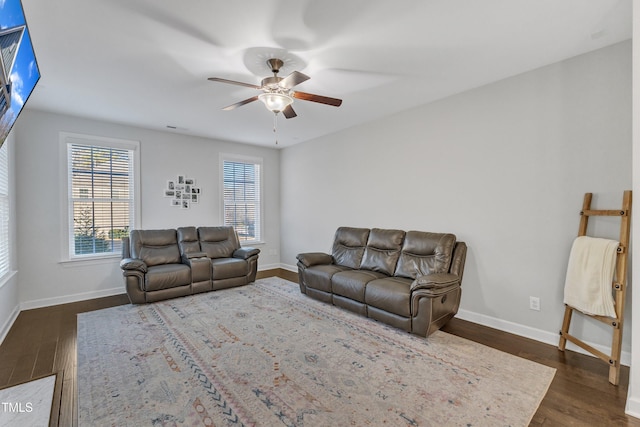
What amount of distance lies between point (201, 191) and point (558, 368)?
553cm

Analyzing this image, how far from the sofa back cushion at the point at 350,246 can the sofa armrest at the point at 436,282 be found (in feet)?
4.36

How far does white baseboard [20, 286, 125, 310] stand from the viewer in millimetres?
4011

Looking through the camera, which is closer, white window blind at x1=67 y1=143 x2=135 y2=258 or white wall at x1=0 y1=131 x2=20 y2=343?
white wall at x1=0 y1=131 x2=20 y2=343

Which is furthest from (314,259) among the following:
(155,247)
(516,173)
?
(516,173)

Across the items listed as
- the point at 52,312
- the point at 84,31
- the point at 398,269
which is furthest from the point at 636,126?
the point at 52,312

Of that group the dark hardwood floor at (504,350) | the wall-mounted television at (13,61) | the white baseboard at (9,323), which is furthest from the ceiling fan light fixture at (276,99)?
the white baseboard at (9,323)

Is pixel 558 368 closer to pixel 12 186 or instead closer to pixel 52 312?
pixel 52 312

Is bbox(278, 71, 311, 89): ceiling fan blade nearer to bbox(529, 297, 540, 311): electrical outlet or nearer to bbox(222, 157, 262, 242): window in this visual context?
bbox(529, 297, 540, 311): electrical outlet

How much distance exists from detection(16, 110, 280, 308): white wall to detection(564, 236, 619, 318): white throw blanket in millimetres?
5367

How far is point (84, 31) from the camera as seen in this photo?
7.58ft

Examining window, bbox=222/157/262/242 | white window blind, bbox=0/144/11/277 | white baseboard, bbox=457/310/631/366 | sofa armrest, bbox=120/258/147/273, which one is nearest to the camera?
white baseboard, bbox=457/310/631/366

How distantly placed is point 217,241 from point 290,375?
135 inches

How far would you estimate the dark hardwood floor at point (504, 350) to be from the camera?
1.90 m

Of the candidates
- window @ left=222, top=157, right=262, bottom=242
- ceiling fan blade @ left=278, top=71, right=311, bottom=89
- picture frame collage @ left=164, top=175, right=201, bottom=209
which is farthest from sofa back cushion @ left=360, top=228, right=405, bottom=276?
picture frame collage @ left=164, top=175, right=201, bottom=209
